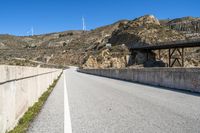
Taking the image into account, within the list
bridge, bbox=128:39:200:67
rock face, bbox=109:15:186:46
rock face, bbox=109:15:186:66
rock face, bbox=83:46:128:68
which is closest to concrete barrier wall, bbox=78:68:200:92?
bridge, bbox=128:39:200:67

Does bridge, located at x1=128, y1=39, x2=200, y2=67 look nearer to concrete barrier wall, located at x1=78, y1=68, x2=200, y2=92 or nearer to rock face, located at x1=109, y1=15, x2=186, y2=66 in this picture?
rock face, located at x1=109, y1=15, x2=186, y2=66

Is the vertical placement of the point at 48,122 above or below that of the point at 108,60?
below

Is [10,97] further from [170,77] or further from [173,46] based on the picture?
[173,46]

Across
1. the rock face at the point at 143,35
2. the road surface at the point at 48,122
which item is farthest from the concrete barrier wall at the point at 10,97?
the rock face at the point at 143,35

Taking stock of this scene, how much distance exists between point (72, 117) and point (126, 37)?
120309 mm

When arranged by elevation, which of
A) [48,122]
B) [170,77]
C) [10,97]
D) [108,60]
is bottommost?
[48,122]

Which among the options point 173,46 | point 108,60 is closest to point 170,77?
point 173,46

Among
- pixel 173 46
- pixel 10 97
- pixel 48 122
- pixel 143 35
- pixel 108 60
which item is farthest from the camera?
pixel 143 35

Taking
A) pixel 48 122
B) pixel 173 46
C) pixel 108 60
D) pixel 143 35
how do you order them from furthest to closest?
pixel 143 35, pixel 108 60, pixel 173 46, pixel 48 122

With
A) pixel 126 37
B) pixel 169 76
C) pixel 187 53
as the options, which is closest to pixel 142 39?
pixel 126 37

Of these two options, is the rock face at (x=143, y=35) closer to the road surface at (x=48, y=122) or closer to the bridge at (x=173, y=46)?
the bridge at (x=173, y=46)

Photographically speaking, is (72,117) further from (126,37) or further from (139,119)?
(126,37)

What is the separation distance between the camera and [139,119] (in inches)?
337

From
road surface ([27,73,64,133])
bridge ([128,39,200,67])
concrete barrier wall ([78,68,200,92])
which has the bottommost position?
road surface ([27,73,64,133])
